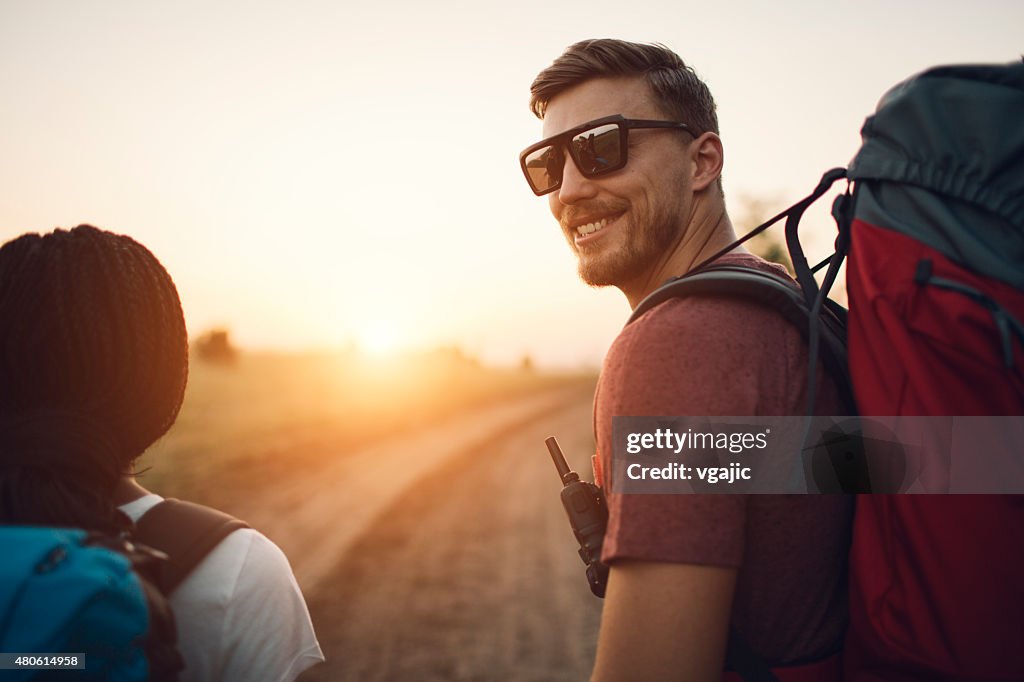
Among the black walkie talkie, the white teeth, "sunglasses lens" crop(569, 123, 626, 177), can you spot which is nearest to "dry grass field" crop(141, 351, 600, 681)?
the black walkie talkie

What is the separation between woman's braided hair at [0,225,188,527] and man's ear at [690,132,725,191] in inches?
71.5

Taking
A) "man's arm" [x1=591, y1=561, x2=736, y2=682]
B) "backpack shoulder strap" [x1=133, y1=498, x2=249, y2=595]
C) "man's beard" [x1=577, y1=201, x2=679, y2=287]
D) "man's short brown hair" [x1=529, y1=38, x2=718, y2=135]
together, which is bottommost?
"man's arm" [x1=591, y1=561, x2=736, y2=682]

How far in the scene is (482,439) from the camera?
19.5 metres

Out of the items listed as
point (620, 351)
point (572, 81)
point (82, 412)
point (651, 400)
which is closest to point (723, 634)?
point (651, 400)

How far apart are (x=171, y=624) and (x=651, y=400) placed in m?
1.17

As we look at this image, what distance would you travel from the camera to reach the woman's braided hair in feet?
4.79

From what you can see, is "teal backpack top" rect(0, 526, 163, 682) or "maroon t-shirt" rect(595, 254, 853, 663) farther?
"maroon t-shirt" rect(595, 254, 853, 663)

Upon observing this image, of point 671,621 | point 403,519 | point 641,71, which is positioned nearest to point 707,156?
point 641,71

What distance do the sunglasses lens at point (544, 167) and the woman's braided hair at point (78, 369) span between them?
4.59ft

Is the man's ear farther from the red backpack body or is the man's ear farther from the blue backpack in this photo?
the blue backpack

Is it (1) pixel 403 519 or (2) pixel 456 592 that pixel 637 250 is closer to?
(2) pixel 456 592

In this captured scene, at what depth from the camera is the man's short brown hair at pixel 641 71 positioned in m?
2.36

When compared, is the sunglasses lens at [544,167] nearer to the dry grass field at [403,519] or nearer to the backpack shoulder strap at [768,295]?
the backpack shoulder strap at [768,295]

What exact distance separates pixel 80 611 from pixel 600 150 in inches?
76.5
